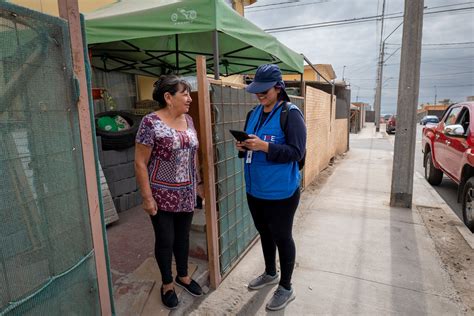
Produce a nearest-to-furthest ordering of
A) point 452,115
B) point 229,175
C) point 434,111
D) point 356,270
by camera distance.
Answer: point 229,175 < point 356,270 < point 452,115 < point 434,111

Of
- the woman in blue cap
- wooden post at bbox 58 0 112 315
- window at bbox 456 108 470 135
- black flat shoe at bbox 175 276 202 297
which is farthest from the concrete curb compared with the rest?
wooden post at bbox 58 0 112 315

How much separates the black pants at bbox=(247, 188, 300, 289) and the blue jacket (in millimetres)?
68

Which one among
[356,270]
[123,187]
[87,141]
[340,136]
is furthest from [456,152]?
[340,136]

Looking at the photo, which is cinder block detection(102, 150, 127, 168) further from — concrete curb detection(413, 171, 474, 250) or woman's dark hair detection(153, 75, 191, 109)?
concrete curb detection(413, 171, 474, 250)

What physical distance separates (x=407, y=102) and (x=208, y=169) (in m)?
3.67

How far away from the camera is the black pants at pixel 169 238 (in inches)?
85.0

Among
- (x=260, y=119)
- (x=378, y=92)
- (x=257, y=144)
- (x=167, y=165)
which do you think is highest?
(x=378, y=92)

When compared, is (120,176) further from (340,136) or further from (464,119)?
(340,136)

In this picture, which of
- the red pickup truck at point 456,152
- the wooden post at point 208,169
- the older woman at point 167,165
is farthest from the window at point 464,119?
the older woman at point 167,165

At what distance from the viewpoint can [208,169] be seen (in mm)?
2439

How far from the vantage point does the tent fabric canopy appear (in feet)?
8.95

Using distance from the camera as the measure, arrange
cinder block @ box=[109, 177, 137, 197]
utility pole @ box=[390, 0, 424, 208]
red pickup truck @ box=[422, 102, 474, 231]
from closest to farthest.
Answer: red pickup truck @ box=[422, 102, 474, 231]
cinder block @ box=[109, 177, 137, 197]
utility pole @ box=[390, 0, 424, 208]

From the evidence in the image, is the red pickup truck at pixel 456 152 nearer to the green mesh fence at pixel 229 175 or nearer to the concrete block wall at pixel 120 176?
the green mesh fence at pixel 229 175

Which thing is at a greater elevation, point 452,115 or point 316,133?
point 452,115
